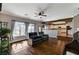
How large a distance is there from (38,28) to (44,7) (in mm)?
437

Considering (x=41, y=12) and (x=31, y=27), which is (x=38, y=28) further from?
(x=41, y=12)

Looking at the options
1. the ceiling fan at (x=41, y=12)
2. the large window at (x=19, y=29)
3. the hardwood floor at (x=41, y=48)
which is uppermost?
the ceiling fan at (x=41, y=12)

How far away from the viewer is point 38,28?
1885 millimetres

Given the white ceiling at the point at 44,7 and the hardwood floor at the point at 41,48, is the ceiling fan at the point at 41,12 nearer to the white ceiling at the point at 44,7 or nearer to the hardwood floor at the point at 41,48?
the white ceiling at the point at 44,7

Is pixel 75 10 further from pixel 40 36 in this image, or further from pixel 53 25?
pixel 40 36

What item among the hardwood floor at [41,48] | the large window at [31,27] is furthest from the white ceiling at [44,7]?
the hardwood floor at [41,48]

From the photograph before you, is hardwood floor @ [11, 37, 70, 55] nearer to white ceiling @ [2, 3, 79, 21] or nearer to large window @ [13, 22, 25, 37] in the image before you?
large window @ [13, 22, 25, 37]

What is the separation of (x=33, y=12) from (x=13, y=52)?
2.91 feet

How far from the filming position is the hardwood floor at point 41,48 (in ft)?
5.94

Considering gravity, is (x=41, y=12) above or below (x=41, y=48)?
above

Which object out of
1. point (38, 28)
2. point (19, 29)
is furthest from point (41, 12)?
point (19, 29)

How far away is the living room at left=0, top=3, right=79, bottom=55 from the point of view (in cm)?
178

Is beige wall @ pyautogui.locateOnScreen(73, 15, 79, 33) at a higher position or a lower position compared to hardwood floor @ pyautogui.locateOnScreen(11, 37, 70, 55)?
higher

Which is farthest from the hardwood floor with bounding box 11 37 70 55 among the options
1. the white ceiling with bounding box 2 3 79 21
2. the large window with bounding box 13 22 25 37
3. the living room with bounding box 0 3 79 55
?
the white ceiling with bounding box 2 3 79 21
